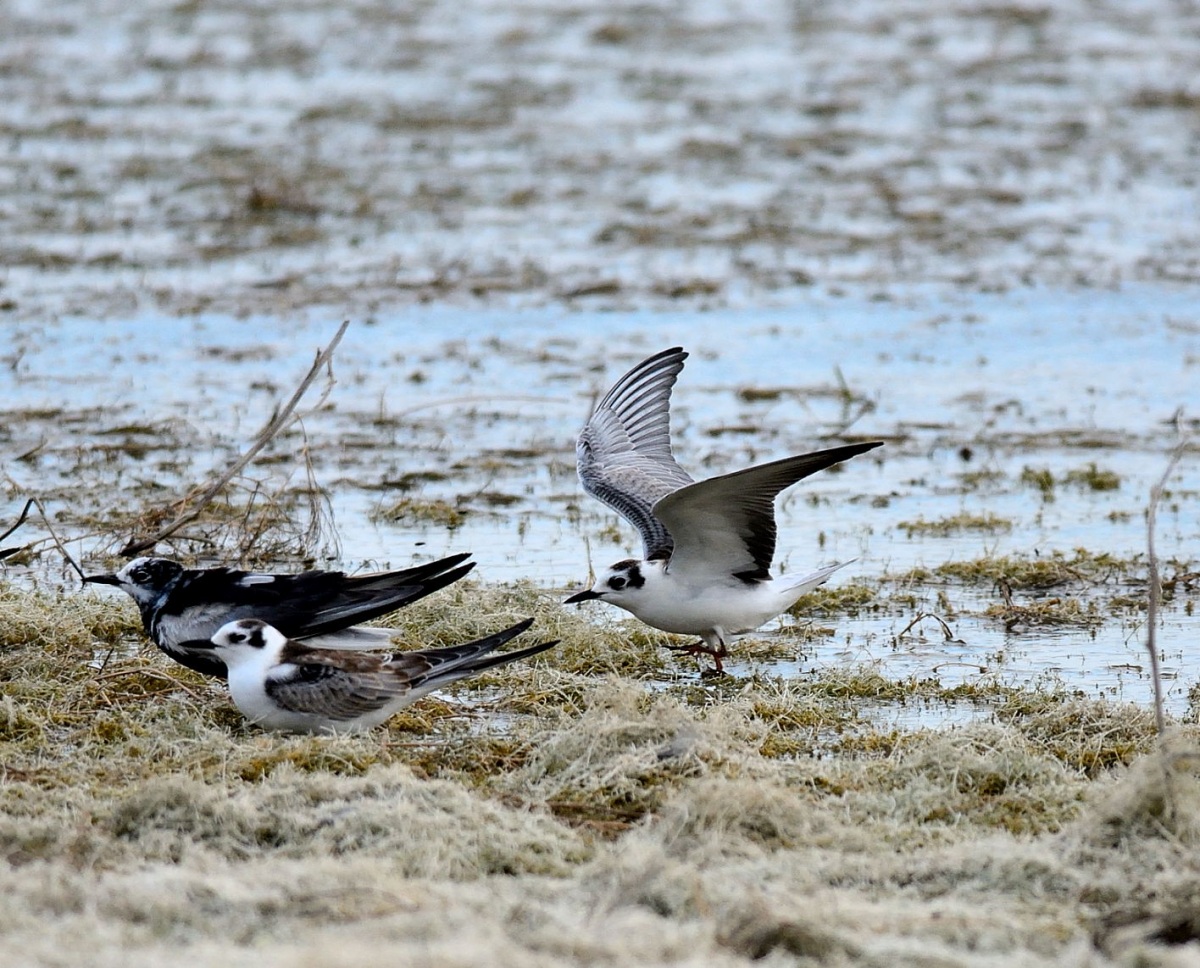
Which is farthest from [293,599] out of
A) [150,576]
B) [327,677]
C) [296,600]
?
[150,576]

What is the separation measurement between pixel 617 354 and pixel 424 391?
4.80ft

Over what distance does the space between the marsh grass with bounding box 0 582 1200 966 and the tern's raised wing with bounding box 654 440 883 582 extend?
513mm

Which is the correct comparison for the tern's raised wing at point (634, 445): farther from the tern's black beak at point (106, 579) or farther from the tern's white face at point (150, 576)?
the tern's black beak at point (106, 579)

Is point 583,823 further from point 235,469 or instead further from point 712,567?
point 235,469

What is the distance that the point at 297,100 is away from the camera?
22156mm

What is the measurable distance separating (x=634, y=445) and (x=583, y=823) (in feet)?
12.4

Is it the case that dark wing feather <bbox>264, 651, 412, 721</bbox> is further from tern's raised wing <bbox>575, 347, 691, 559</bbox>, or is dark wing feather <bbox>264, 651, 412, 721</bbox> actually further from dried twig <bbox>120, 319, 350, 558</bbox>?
tern's raised wing <bbox>575, 347, 691, 559</bbox>

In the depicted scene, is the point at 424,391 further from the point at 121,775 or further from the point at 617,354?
the point at 121,775

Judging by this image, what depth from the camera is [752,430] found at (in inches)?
469

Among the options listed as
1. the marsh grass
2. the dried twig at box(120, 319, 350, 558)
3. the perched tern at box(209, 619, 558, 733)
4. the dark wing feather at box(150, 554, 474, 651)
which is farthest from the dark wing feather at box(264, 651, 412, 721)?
the dried twig at box(120, 319, 350, 558)

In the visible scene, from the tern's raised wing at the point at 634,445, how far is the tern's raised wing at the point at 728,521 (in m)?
0.59

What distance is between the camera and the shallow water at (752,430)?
902cm

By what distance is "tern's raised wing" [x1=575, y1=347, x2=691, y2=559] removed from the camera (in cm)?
883

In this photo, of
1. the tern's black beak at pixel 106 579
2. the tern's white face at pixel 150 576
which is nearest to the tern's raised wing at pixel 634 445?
the tern's white face at pixel 150 576
